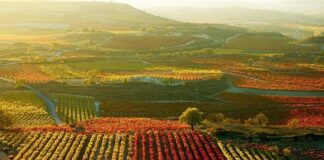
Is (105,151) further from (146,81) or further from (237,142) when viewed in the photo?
(146,81)

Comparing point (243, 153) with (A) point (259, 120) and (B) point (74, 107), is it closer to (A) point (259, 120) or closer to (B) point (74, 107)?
(A) point (259, 120)

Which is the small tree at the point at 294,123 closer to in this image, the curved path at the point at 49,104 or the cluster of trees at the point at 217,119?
the cluster of trees at the point at 217,119

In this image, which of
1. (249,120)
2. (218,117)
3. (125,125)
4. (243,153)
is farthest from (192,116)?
(243,153)

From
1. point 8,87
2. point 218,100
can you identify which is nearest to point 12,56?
point 8,87

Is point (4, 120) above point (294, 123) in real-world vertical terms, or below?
above

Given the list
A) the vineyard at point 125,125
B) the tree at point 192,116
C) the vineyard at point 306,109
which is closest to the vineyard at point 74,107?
the vineyard at point 125,125

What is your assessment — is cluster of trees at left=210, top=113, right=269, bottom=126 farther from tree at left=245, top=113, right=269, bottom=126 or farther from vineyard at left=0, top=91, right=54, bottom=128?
vineyard at left=0, top=91, right=54, bottom=128

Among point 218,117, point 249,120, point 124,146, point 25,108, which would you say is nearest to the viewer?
point 124,146
